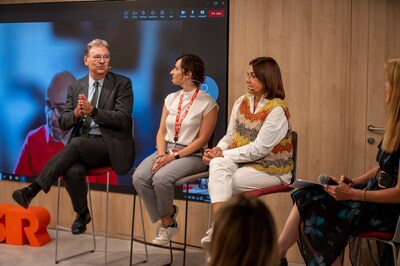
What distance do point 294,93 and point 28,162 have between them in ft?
8.37

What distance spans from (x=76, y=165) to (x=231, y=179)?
3.97 ft

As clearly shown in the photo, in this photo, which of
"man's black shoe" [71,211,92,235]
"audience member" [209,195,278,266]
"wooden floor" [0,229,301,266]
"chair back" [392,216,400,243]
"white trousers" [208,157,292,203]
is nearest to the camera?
"audience member" [209,195,278,266]

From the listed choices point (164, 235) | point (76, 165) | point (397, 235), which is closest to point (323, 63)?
point (164, 235)

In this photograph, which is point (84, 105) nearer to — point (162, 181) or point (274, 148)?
point (162, 181)

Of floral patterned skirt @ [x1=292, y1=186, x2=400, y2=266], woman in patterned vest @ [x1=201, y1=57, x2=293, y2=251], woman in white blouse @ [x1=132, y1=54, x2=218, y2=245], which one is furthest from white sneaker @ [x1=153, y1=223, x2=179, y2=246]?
floral patterned skirt @ [x1=292, y1=186, x2=400, y2=266]

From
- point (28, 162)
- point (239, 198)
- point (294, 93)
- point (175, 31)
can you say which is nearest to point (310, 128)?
point (294, 93)

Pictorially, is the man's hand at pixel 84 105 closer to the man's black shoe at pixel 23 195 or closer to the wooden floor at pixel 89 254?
the man's black shoe at pixel 23 195

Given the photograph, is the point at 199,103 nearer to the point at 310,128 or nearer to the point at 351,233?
the point at 310,128

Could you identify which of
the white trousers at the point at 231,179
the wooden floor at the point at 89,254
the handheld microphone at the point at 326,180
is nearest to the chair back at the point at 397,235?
the handheld microphone at the point at 326,180

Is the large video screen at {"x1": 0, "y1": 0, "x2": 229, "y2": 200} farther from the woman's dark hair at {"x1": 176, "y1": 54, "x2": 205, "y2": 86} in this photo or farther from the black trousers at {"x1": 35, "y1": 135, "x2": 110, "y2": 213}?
the black trousers at {"x1": 35, "y1": 135, "x2": 110, "y2": 213}

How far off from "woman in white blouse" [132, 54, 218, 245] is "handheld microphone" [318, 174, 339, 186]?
1.20 metres

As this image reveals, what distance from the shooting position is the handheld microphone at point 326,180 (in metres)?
3.51

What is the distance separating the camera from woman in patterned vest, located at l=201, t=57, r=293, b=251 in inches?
164

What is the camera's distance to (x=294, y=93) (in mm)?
4938
